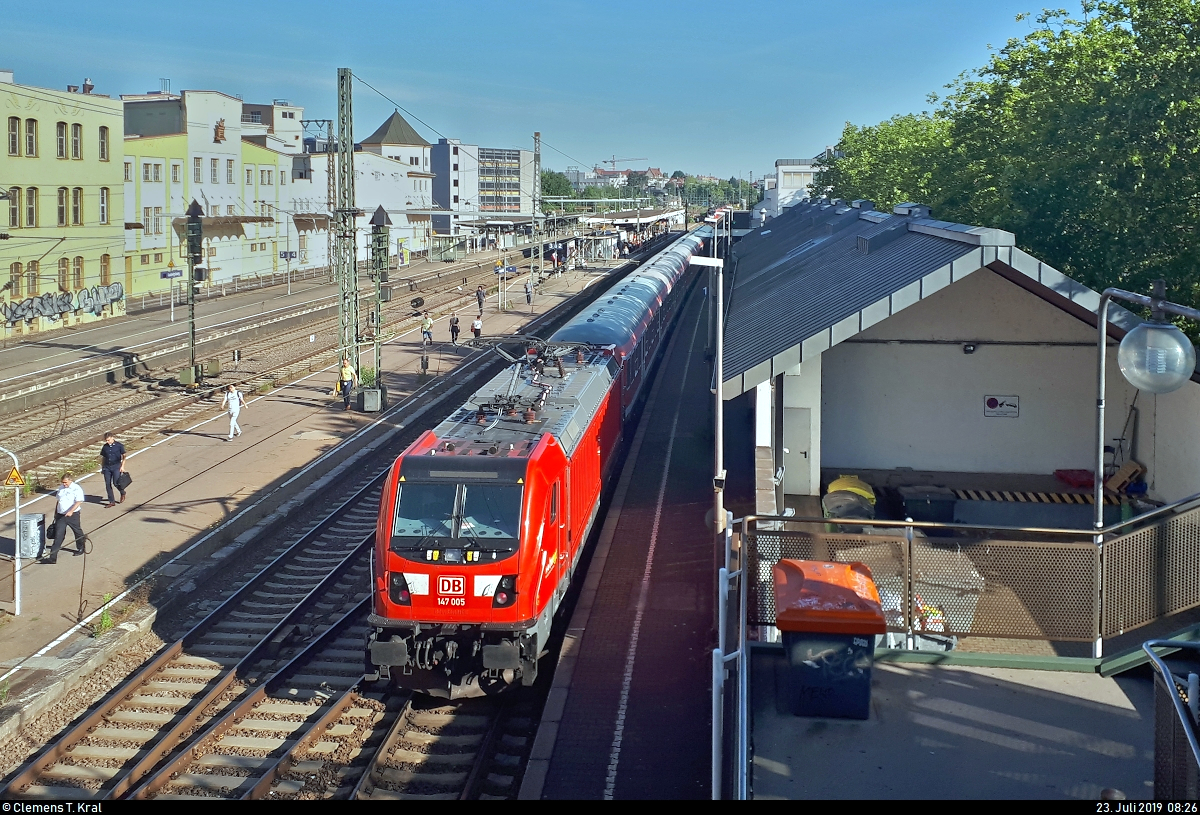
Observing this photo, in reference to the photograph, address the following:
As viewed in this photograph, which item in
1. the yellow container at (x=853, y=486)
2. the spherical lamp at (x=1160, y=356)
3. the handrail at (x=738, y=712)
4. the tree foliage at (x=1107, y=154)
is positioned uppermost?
the tree foliage at (x=1107, y=154)

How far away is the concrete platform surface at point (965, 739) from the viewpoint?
715 cm

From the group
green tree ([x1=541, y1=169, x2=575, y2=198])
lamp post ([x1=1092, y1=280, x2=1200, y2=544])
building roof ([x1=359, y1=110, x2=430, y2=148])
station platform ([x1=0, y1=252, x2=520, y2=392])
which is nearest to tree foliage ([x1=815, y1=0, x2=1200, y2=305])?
lamp post ([x1=1092, y1=280, x2=1200, y2=544])

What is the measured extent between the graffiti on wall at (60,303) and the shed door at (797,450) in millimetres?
35144

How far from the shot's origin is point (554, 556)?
493 inches

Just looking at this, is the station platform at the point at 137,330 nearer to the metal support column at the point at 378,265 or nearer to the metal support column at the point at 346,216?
the metal support column at the point at 346,216

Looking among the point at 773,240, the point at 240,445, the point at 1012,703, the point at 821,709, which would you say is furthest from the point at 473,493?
the point at 773,240

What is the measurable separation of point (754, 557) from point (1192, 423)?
7.54 metres

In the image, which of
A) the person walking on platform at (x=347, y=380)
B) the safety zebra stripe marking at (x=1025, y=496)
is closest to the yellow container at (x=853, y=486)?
the safety zebra stripe marking at (x=1025, y=496)

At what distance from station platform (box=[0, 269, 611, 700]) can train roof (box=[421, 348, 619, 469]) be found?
17.7 ft

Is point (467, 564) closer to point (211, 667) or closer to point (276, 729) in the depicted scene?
point (276, 729)

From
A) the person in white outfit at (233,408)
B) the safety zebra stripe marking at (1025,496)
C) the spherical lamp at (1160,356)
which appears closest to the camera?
the spherical lamp at (1160,356)

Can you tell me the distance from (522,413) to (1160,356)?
829 centimetres

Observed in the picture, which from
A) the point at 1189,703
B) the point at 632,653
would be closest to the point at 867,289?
the point at 632,653

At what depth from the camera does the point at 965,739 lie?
7.75 m
